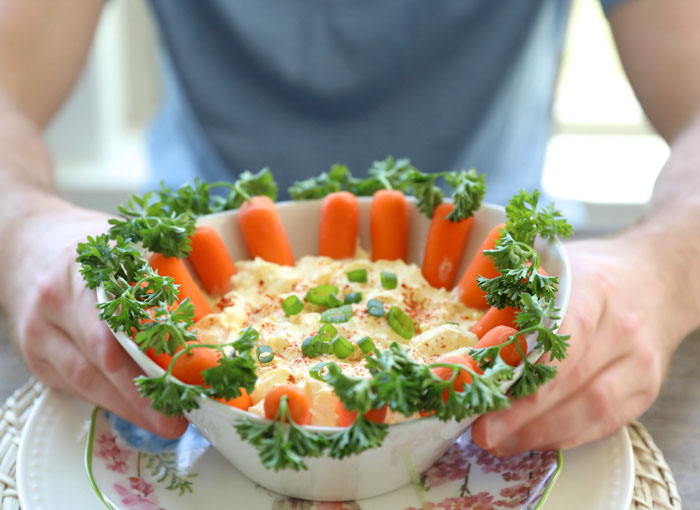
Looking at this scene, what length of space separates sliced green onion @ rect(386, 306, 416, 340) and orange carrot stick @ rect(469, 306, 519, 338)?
4.6 inches

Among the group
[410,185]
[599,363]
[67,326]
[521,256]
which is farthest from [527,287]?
[67,326]

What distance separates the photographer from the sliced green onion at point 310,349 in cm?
128

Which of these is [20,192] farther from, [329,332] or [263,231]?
[329,332]

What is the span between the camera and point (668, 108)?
1.94 m

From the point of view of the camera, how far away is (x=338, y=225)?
5.30ft

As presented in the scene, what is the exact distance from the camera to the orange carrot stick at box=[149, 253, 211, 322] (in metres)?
1.38

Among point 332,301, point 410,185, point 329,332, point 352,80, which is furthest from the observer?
point 352,80

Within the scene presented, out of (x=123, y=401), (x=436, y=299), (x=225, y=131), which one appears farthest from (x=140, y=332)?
(x=225, y=131)

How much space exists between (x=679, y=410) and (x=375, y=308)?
28.6 inches

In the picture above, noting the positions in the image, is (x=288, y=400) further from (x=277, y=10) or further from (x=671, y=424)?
(x=277, y=10)

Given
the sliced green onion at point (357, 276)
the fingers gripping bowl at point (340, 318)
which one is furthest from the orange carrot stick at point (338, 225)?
the sliced green onion at point (357, 276)

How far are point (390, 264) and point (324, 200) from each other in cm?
21

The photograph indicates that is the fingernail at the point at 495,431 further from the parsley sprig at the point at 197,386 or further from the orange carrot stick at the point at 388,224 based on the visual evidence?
the orange carrot stick at the point at 388,224

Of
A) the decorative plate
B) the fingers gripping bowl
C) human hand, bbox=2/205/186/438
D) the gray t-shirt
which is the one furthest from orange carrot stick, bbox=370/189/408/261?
the gray t-shirt
